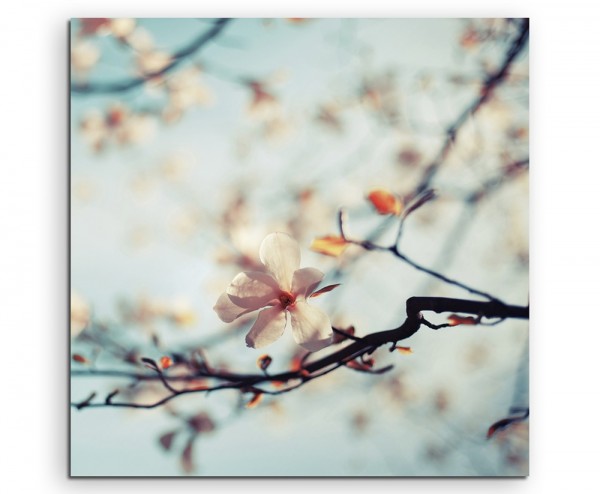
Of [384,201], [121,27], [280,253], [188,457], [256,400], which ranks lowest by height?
[188,457]

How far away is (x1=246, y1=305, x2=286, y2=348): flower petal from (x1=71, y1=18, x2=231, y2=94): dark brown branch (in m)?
0.53

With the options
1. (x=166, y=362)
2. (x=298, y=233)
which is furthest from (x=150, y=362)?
(x=298, y=233)

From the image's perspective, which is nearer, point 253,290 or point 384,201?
point 253,290

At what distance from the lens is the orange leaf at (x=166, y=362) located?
126cm

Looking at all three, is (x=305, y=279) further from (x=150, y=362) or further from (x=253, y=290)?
(x=150, y=362)

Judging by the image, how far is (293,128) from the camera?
1.27 meters

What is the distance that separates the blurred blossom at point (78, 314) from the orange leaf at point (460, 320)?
0.68m

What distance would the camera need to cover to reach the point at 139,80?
4.21ft

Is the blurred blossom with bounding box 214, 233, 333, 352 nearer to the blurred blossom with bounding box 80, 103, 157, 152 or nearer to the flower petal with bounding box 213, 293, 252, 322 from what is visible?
→ the flower petal with bounding box 213, 293, 252, 322

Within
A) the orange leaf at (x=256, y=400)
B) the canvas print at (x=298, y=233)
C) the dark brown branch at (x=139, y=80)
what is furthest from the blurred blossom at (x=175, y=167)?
the orange leaf at (x=256, y=400)

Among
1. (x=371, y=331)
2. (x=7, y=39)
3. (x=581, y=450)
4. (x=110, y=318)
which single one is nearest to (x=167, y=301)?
(x=110, y=318)

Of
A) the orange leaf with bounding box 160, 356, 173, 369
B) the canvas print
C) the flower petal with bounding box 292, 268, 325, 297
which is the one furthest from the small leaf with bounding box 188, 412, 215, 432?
the flower petal with bounding box 292, 268, 325, 297

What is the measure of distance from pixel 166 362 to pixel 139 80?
54 cm

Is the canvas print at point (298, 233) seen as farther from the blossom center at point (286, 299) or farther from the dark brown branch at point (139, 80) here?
the blossom center at point (286, 299)
